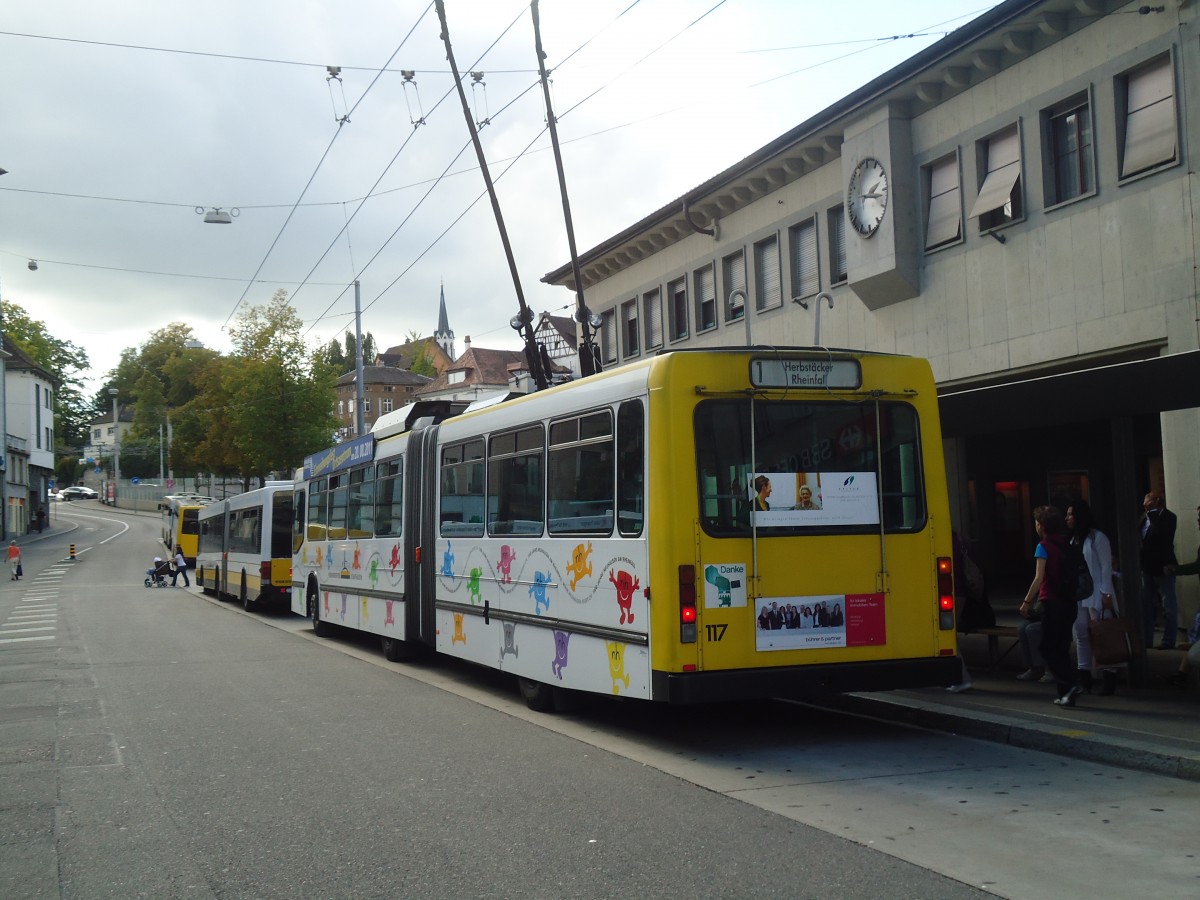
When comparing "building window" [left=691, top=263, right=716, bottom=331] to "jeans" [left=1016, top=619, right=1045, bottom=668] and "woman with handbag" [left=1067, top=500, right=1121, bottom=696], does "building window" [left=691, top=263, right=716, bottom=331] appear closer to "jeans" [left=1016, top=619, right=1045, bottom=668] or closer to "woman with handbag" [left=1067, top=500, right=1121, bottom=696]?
"jeans" [left=1016, top=619, right=1045, bottom=668]

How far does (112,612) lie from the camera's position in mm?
28094

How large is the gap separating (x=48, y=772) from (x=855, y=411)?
21.0ft

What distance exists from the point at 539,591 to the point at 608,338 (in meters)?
21.6

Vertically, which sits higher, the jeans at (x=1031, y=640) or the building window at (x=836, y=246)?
the building window at (x=836, y=246)

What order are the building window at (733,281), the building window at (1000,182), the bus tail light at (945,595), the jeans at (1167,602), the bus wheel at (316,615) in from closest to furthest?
the bus tail light at (945,595) < the jeans at (1167,602) < the building window at (1000,182) < the bus wheel at (316,615) < the building window at (733,281)

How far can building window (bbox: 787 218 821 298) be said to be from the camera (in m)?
22.4

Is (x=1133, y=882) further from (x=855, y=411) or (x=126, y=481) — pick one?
(x=126, y=481)

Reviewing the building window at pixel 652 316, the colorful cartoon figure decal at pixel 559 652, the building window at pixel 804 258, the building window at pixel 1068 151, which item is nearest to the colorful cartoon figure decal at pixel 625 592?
the colorful cartoon figure decal at pixel 559 652

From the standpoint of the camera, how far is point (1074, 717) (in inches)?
362

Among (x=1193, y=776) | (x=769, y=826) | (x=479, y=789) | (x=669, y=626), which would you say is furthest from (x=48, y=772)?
(x=1193, y=776)

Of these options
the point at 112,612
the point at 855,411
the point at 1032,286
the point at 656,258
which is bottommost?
the point at 112,612

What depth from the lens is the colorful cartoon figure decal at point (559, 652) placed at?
404 inches

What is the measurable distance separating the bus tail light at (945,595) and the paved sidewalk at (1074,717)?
2.47 ft

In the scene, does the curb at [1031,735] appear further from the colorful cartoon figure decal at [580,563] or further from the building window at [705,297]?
the building window at [705,297]
